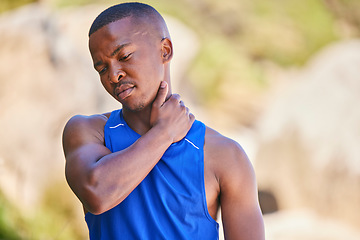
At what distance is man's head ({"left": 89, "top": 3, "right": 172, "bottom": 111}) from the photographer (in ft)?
5.17

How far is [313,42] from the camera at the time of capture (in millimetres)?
17172

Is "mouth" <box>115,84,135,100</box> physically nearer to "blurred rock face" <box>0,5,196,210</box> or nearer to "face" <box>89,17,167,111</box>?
"face" <box>89,17,167,111</box>

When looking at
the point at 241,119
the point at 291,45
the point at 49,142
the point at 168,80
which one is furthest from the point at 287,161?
the point at 291,45

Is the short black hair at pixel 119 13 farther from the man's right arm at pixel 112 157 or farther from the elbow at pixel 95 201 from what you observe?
the elbow at pixel 95 201

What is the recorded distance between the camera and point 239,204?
1.57 meters

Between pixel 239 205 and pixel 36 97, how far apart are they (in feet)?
11.5

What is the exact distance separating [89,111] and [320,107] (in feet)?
8.23

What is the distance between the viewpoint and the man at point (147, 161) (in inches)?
58.1

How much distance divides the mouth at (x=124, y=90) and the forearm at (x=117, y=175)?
0.18 meters

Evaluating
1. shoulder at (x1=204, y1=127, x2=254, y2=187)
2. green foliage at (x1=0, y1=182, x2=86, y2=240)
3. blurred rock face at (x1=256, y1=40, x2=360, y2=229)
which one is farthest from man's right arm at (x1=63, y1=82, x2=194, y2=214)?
blurred rock face at (x1=256, y1=40, x2=360, y2=229)

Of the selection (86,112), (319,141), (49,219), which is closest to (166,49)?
(49,219)

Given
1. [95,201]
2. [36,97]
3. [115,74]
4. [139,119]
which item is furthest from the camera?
[36,97]

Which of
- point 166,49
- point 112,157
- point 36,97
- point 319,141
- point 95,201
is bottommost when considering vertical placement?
point 95,201

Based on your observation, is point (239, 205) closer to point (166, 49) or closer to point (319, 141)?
point (166, 49)
